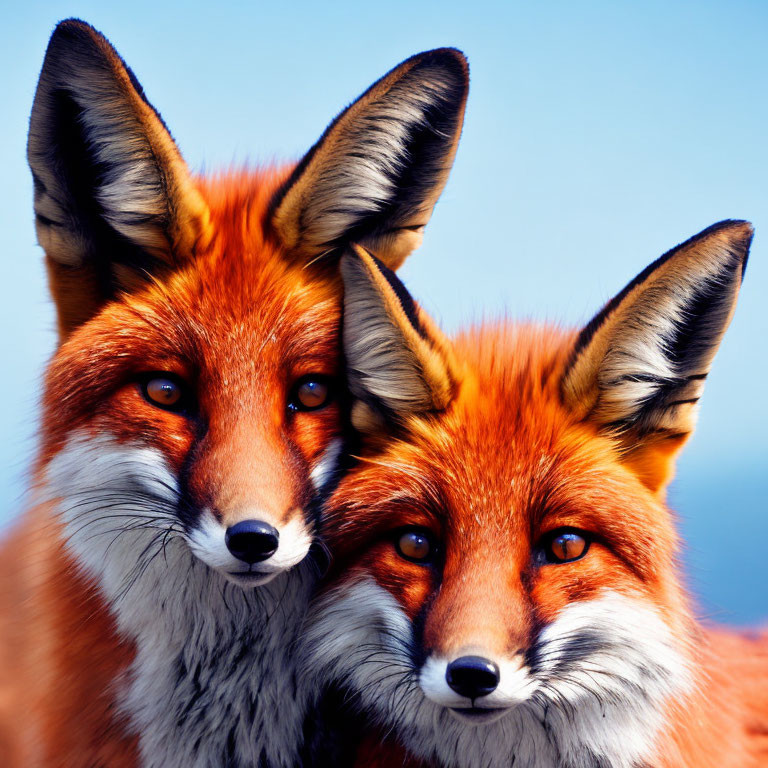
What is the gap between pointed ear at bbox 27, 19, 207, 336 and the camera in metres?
2.20

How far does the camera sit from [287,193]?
2.33 meters

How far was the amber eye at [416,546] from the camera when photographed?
205cm

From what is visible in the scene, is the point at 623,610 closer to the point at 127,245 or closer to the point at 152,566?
the point at 152,566

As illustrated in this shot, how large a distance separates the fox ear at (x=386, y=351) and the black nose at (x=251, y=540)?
499 mm

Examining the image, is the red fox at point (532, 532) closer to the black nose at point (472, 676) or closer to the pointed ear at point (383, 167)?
the black nose at point (472, 676)

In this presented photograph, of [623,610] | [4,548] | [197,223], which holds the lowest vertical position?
[4,548]

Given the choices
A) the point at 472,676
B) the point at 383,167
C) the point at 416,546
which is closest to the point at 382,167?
the point at 383,167

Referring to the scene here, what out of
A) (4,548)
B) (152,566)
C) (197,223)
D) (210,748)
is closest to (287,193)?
(197,223)

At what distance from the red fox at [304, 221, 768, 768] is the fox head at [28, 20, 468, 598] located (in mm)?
189

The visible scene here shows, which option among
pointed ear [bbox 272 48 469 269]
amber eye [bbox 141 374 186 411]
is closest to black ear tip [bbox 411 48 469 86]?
pointed ear [bbox 272 48 469 269]

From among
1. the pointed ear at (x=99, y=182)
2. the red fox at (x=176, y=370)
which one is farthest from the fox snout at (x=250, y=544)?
the pointed ear at (x=99, y=182)

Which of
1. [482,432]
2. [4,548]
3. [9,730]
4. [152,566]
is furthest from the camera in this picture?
[4,548]

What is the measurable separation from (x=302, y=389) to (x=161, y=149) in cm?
76

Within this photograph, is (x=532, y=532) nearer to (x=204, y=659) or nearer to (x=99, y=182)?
(x=204, y=659)
